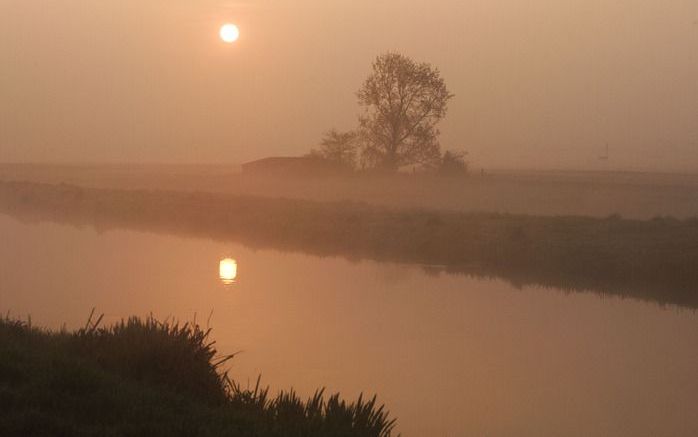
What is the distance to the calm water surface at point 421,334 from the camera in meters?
12.0

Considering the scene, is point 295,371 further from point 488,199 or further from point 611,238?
point 488,199

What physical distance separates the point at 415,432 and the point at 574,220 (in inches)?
839

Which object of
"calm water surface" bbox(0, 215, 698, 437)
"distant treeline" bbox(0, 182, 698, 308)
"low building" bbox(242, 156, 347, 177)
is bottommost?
"calm water surface" bbox(0, 215, 698, 437)

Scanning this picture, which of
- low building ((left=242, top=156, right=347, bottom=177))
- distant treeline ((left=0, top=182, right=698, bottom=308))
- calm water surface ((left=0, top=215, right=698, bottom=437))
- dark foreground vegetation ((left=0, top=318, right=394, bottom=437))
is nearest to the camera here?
dark foreground vegetation ((left=0, top=318, right=394, bottom=437))

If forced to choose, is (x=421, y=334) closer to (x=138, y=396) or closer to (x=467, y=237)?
(x=138, y=396)

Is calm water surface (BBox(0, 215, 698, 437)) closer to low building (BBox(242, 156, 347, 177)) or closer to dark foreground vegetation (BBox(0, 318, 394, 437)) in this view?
dark foreground vegetation (BBox(0, 318, 394, 437))

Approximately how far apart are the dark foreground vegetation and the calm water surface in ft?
6.58

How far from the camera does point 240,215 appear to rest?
38219 millimetres

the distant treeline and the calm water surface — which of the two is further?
the distant treeline

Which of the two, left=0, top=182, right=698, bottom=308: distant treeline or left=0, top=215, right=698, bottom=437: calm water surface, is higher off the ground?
left=0, top=182, right=698, bottom=308: distant treeline

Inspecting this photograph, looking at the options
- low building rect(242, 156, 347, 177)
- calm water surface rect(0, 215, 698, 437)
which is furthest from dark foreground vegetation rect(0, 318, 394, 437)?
low building rect(242, 156, 347, 177)

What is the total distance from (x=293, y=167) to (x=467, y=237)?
126ft

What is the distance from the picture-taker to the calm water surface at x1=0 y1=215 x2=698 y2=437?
12.0 meters

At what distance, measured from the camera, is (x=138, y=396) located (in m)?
8.45
